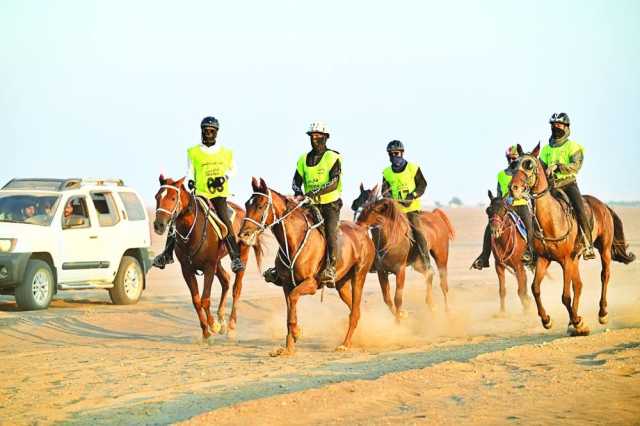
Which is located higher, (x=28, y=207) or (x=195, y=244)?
(x=28, y=207)

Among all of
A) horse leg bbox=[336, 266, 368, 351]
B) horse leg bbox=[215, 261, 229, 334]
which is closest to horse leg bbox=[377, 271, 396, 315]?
horse leg bbox=[215, 261, 229, 334]

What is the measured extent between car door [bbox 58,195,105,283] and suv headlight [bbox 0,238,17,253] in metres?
1.23

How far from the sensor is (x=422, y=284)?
2853cm

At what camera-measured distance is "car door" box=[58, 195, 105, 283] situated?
20562mm

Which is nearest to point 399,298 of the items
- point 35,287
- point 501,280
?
point 501,280

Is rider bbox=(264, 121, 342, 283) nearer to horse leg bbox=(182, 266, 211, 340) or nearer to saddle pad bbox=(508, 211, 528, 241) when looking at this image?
horse leg bbox=(182, 266, 211, 340)

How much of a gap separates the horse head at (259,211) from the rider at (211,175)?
261 cm

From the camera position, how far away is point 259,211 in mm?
13258

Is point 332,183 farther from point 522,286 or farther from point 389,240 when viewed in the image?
point 522,286

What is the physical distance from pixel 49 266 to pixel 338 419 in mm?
12230

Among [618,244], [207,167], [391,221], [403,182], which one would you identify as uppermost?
[207,167]

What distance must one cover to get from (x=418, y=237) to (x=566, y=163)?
3462 millimetres

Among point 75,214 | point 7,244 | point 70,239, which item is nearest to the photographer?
point 7,244

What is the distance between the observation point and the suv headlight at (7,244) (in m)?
19.3
